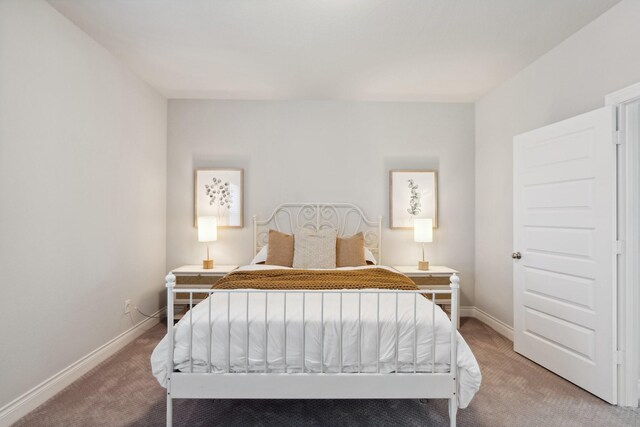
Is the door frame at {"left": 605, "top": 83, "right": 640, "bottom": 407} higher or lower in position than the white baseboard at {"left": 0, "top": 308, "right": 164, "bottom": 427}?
higher

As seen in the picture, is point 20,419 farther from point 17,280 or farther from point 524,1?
point 524,1

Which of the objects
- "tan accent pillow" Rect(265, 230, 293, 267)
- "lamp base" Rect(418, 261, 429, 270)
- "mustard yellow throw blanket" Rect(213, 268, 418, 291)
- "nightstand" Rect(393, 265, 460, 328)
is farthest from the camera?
"lamp base" Rect(418, 261, 429, 270)

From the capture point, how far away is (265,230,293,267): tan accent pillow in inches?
148

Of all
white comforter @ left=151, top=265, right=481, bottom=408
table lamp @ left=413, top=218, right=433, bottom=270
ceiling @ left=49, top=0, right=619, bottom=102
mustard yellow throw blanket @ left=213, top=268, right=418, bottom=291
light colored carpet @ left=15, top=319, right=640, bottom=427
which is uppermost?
ceiling @ left=49, top=0, right=619, bottom=102

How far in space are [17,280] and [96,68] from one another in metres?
1.85

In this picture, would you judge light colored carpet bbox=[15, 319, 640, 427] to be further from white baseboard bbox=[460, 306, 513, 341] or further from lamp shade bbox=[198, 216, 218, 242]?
lamp shade bbox=[198, 216, 218, 242]

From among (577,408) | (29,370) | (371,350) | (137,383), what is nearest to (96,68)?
(29,370)

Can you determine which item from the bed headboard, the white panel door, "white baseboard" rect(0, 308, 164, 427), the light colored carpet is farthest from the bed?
the bed headboard

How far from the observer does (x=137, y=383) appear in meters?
2.65

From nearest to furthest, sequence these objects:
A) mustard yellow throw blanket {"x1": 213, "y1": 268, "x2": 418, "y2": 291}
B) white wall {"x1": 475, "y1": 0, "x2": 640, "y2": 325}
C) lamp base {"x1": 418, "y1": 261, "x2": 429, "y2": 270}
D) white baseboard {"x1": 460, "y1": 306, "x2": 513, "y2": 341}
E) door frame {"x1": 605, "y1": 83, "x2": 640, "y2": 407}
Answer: door frame {"x1": 605, "y1": 83, "x2": 640, "y2": 407}
white wall {"x1": 475, "y1": 0, "x2": 640, "y2": 325}
mustard yellow throw blanket {"x1": 213, "y1": 268, "x2": 418, "y2": 291}
white baseboard {"x1": 460, "y1": 306, "x2": 513, "y2": 341}
lamp base {"x1": 418, "y1": 261, "x2": 429, "y2": 270}

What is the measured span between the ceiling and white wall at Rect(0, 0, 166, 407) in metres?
Answer: 0.33

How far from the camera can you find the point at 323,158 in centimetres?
439

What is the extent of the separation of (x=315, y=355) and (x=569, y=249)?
2100 millimetres

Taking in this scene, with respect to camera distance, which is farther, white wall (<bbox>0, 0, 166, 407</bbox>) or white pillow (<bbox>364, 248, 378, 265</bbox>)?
white pillow (<bbox>364, 248, 378, 265</bbox>)
